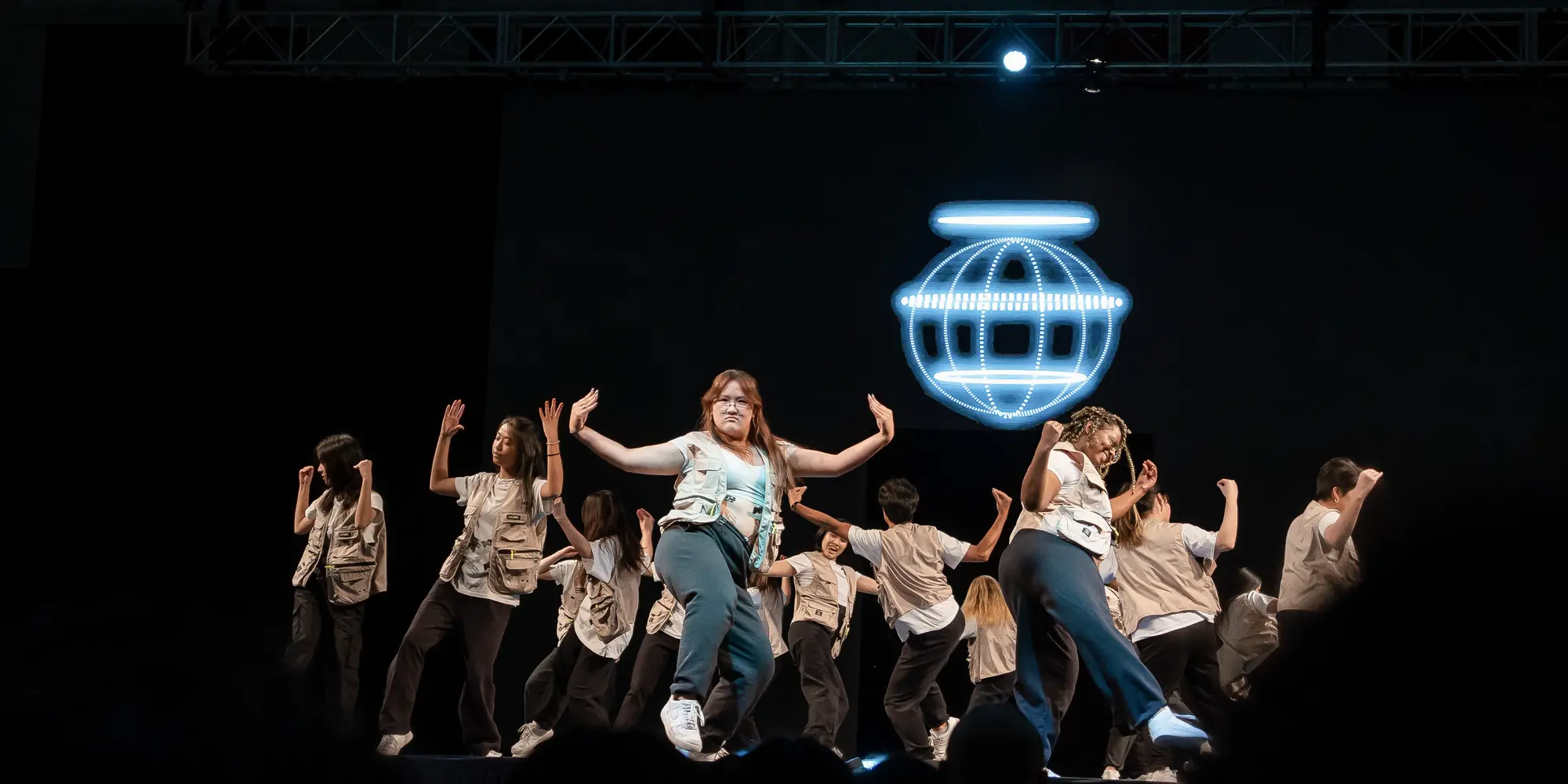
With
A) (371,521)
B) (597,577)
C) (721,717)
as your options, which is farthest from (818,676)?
(721,717)

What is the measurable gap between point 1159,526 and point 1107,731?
1.89m

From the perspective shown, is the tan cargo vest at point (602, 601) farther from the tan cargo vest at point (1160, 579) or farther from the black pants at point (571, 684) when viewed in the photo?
the tan cargo vest at point (1160, 579)

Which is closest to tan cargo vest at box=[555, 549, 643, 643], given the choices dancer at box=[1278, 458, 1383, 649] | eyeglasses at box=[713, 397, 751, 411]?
eyeglasses at box=[713, 397, 751, 411]

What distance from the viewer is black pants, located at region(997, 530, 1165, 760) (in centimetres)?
479

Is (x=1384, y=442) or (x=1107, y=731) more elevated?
(x=1384, y=442)

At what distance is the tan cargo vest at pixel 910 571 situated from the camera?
7.62 m

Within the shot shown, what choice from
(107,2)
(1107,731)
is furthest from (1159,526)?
(107,2)

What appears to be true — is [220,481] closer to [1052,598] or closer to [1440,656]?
[1052,598]

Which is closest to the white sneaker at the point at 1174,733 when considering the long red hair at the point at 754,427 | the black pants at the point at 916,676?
the long red hair at the point at 754,427

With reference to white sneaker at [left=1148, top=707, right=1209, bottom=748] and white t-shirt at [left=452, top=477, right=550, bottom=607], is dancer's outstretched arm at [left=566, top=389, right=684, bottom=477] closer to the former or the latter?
white sneaker at [left=1148, top=707, right=1209, bottom=748]

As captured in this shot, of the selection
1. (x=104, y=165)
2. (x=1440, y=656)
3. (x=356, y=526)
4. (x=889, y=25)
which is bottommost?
(x=356, y=526)

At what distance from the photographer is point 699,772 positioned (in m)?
1.87

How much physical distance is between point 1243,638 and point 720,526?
4013 mm

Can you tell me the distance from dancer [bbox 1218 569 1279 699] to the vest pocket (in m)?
4.77
